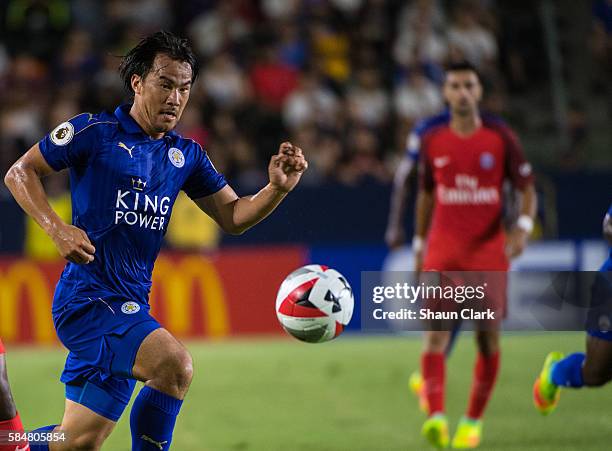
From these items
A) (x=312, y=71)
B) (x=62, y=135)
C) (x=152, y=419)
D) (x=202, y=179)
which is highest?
(x=312, y=71)

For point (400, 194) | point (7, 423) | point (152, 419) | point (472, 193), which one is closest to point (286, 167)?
point (152, 419)

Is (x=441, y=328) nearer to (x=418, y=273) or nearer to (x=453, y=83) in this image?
(x=418, y=273)

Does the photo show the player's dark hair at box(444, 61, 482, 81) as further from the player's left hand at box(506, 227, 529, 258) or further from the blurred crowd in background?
the blurred crowd in background

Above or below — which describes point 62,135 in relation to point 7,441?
above

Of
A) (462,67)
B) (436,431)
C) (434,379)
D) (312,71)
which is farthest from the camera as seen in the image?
(312,71)

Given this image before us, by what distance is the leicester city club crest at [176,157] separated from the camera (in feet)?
Answer: 16.5

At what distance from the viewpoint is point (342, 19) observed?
15273mm

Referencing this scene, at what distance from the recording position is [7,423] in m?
4.59

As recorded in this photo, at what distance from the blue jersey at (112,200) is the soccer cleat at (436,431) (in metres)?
2.47

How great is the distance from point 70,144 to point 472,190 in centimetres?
348

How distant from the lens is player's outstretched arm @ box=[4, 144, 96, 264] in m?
4.36

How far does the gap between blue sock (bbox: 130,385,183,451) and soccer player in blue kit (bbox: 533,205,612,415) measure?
231cm

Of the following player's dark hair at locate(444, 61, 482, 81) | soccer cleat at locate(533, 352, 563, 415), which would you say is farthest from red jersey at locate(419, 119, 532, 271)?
soccer cleat at locate(533, 352, 563, 415)

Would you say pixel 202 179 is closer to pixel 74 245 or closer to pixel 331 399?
pixel 74 245
